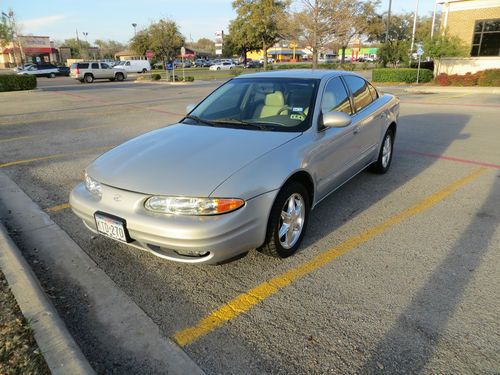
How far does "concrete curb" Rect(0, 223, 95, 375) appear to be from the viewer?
217 cm

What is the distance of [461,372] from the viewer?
2207 millimetres

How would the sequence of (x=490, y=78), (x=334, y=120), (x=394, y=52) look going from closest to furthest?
(x=334, y=120)
(x=490, y=78)
(x=394, y=52)

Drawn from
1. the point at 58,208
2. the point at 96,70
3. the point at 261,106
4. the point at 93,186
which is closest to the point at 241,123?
the point at 261,106

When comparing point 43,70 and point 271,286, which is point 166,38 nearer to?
point 43,70

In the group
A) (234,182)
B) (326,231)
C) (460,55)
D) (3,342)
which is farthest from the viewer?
(460,55)

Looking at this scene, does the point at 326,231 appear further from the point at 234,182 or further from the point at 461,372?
the point at 461,372

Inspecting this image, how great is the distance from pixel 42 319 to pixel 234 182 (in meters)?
1.54

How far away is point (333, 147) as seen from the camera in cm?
391

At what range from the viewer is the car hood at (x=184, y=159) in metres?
2.82

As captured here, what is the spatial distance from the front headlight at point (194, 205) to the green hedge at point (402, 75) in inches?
951

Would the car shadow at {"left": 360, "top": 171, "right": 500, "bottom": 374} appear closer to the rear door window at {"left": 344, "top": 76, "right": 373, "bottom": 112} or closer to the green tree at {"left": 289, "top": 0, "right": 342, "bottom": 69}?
the rear door window at {"left": 344, "top": 76, "right": 373, "bottom": 112}

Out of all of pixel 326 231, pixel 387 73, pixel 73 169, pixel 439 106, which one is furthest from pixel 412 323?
pixel 387 73

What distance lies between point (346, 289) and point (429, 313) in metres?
0.59

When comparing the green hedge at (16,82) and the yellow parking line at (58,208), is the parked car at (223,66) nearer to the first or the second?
the green hedge at (16,82)
